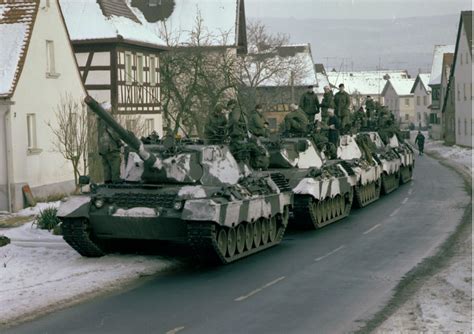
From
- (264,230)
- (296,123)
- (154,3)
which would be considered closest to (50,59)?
(296,123)

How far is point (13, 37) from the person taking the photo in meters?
25.1

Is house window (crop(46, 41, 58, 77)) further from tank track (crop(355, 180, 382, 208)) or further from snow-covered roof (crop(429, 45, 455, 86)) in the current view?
snow-covered roof (crop(429, 45, 455, 86))

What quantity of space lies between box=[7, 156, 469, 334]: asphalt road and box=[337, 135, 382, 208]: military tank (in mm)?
4145

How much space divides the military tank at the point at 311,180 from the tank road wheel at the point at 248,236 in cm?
331

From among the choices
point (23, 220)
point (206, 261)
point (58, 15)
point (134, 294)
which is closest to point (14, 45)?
point (58, 15)

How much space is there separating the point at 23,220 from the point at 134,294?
34.7 ft

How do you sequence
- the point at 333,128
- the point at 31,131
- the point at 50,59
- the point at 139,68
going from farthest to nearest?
1. the point at 139,68
2. the point at 50,59
3. the point at 31,131
4. the point at 333,128

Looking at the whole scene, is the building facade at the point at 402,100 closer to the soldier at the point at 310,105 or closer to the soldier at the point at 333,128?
the soldier at the point at 333,128

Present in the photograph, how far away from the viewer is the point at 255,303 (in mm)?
11148

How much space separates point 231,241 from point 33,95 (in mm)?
12816

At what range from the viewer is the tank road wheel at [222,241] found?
14000 mm

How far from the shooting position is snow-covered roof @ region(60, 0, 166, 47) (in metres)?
34.6

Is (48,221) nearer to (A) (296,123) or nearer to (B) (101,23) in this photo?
(A) (296,123)

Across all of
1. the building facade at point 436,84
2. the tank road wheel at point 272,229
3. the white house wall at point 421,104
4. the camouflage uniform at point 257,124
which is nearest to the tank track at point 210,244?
the tank road wheel at point 272,229
